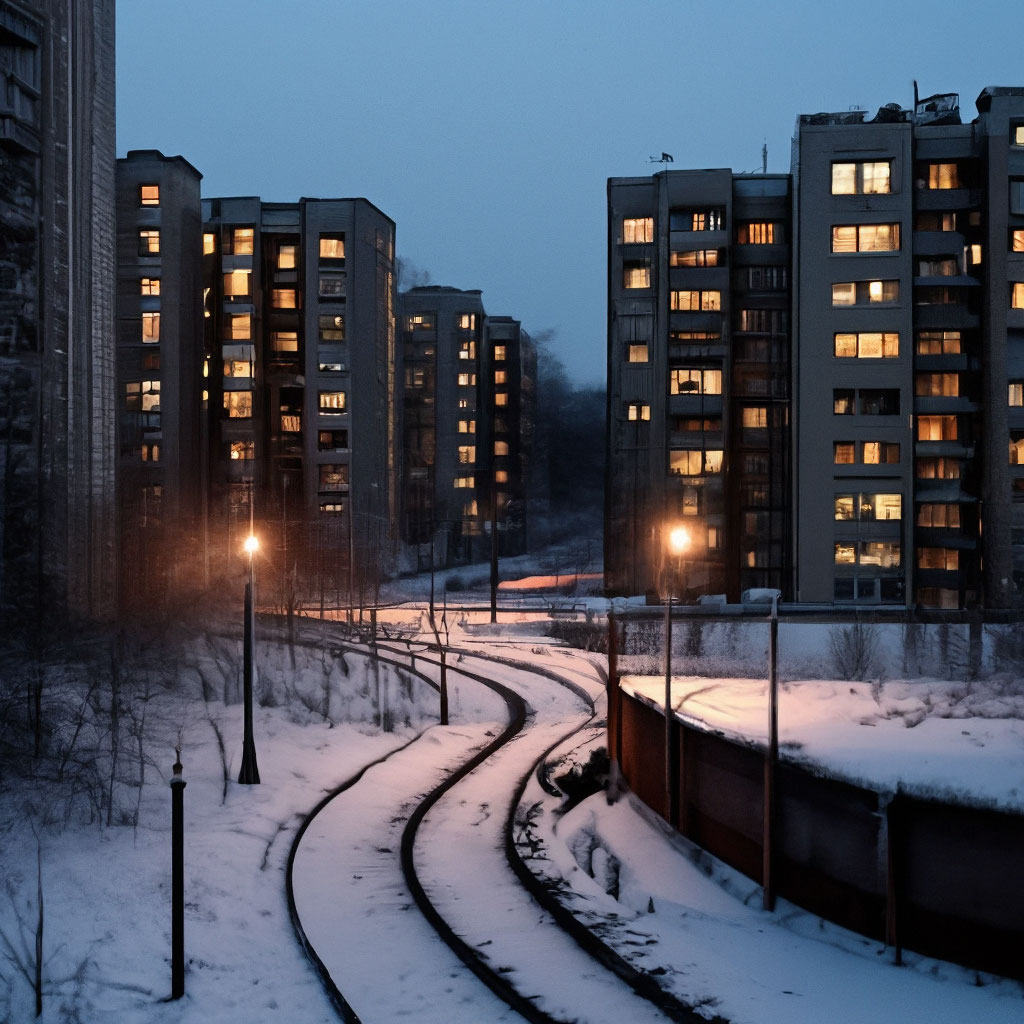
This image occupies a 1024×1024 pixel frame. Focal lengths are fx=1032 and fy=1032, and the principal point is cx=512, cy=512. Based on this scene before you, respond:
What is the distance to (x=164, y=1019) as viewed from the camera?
9.91m

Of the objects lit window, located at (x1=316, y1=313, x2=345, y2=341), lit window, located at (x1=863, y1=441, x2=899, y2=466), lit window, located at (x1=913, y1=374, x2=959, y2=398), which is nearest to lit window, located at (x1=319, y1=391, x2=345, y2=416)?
lit window, located at (x1=316, y1=313, x2=345, y2=341)

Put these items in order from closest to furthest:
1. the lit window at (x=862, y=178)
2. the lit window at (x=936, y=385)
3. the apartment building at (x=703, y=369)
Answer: the lit window at (x=862, y=178), the lit window at (x=936, y=385), the apartment building at (x=703, y=369)

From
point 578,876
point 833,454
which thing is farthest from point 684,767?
point 833,454

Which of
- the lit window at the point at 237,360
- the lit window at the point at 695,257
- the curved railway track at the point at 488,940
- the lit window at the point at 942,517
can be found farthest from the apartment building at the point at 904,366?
the lit window at the point at 237,360

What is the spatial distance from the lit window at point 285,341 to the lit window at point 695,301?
1003 inches

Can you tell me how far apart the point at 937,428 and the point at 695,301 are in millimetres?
14094

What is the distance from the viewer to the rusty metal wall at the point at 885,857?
10.8 metres

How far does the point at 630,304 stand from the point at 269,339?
2490 centimetres

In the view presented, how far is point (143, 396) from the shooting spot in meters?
61.8

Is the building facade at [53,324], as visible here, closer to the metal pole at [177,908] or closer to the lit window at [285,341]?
the metal pole at [177,908]

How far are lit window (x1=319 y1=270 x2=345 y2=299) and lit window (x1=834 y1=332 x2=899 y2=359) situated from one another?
31067 mm

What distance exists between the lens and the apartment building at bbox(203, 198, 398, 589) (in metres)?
65.3

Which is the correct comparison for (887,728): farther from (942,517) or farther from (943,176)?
(943,176)

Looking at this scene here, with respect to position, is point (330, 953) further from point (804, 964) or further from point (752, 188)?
point (752, 188)
